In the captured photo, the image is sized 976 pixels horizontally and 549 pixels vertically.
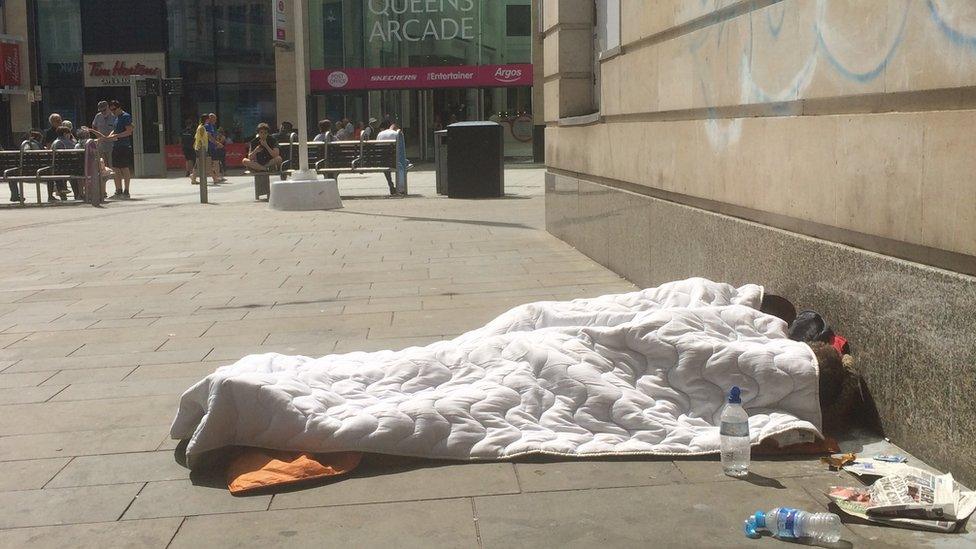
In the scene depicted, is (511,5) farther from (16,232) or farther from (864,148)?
(864,148)

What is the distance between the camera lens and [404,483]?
12.8 ft

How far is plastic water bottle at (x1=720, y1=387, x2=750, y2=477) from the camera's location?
3.91 m

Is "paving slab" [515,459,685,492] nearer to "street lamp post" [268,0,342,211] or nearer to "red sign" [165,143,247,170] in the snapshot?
"street lamp post" [268,0,342,211]

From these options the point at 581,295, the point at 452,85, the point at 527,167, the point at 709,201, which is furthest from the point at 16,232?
the point at 452,85

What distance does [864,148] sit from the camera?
14.6ft

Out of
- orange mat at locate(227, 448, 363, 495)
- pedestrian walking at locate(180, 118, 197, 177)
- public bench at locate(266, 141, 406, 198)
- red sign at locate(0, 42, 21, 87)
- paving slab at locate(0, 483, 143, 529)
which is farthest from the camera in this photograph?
red sign at locate(0, 42, 21, 87)

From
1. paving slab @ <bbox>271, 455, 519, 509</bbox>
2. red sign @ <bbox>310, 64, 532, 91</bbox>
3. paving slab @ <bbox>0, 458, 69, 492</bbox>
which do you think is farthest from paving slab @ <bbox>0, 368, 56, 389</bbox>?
red sign @ <bbox>310, 64, 532, 91</bbox>

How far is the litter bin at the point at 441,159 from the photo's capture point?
18.8 meters

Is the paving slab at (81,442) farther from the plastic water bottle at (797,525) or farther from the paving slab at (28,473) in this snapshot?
the plastic water bottle at (797,525)

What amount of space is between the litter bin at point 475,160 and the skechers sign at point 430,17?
54.5 ft

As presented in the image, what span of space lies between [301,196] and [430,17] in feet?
61.8

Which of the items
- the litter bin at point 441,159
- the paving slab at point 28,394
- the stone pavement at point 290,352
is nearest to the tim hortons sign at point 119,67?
the litter bin at point 441,159

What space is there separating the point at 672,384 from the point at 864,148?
3.91ft

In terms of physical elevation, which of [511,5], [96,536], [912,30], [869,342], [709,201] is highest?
[511,5]
